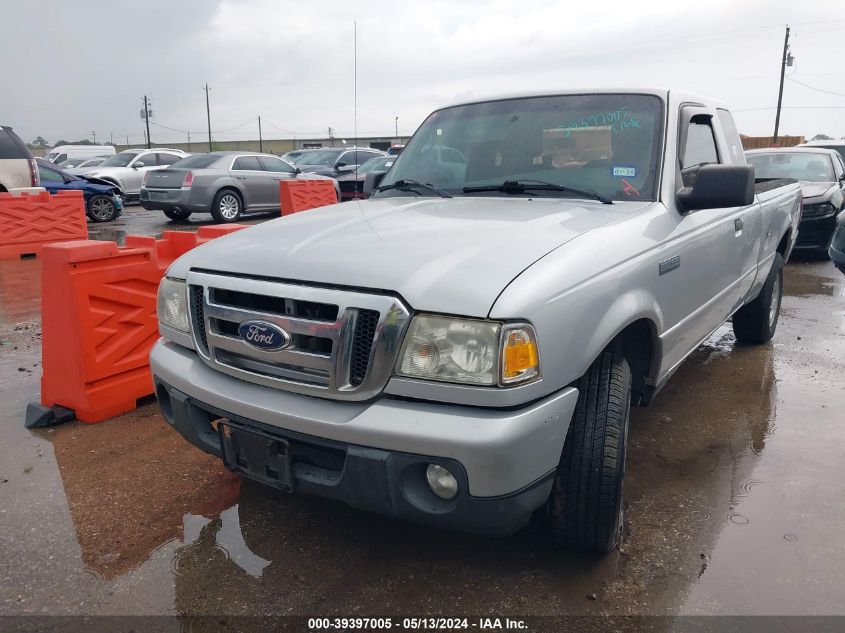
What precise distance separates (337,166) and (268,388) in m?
15.3

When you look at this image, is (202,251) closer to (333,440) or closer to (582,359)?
(333,440)

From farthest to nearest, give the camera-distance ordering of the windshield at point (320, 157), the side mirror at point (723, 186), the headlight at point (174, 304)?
the windshield at point (320, 157), the side mirror at point (723, 186), the headlight at point (174, 304)

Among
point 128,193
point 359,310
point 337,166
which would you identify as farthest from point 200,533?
point 128,193

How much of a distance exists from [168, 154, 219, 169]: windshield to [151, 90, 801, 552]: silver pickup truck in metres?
11.4

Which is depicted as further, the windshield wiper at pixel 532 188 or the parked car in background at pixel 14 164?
the parked car in background at pixel 14 164

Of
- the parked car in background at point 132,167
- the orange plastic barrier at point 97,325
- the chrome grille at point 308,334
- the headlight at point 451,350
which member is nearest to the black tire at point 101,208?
the parked car in background at point 132,167

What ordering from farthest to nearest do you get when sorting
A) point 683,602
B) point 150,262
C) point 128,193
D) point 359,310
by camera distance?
point 128,193
point 150,262
point 683,602
point 359,310

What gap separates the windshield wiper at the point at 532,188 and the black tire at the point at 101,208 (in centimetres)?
1327

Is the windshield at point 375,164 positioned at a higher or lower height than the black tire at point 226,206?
higher

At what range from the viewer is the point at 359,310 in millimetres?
1989

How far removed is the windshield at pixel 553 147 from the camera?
3.00 m

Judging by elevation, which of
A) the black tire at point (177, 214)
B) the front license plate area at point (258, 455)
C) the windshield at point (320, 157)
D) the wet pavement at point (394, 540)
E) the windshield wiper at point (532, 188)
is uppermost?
the windshield at point (320, 157)

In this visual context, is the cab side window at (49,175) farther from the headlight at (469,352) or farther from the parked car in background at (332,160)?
the headlight at (469,352)

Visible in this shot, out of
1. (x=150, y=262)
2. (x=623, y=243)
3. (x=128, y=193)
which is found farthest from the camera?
(x=128, y=193)
